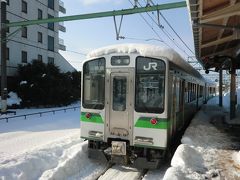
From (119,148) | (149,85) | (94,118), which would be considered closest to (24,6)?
(94,118)

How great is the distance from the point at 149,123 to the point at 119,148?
3.10 feet

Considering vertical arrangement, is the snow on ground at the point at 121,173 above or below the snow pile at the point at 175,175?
below

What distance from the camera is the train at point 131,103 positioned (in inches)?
296

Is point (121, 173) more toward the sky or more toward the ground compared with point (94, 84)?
more toward the ground

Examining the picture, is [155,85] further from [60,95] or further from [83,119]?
[60,95]

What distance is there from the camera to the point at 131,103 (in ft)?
25.2

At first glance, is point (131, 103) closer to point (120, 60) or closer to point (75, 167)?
point (120, 60)

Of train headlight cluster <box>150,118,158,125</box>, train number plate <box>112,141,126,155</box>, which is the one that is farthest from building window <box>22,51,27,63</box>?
train headlight cluster <box>150,118,158,125</box>

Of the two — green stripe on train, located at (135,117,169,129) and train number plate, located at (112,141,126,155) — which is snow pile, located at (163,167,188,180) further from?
train number plate, located at (112,141,126,155)

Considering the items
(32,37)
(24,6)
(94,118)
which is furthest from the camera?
(32,37)

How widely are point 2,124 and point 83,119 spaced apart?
27.5 feet

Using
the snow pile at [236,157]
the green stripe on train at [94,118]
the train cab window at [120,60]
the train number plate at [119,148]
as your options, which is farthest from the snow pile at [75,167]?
the snow pile at [236,157]

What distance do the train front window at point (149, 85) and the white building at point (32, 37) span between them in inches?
786

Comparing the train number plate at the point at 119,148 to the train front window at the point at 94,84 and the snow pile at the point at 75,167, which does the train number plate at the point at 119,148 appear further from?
the train front window at the point at 94,84
